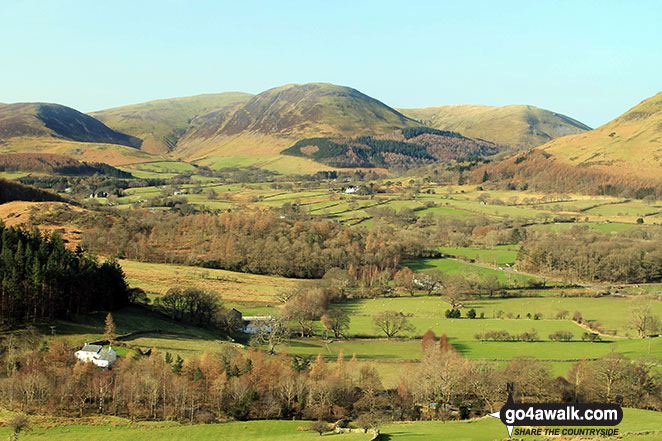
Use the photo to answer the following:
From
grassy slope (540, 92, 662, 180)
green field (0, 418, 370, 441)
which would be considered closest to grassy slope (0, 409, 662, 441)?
green field (0, 418, 370, 441)

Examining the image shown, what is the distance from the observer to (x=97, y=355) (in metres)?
39.5

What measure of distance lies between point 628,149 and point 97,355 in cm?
18252

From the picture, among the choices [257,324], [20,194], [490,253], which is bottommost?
[257,324]

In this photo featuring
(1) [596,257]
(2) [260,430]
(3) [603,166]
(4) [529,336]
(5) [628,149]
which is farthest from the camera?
(5) [628,149]

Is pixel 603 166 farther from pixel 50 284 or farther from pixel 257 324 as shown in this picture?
pixel 50 284

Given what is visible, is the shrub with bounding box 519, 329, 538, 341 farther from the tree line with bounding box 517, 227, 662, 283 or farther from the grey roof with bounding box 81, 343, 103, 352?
the grey roof with bounding box 81, 343, 103, 352

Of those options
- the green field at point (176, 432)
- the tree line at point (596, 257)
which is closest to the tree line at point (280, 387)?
the green field at point (176, 432)

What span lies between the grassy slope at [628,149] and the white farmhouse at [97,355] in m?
161

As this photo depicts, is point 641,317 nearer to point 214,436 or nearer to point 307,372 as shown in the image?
point 307,372

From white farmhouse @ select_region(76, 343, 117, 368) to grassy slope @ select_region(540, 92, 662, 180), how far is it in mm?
161217

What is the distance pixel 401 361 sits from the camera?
4869 centimetres

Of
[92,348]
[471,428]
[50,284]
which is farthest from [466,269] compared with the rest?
[92,348]

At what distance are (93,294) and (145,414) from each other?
81.6 feet

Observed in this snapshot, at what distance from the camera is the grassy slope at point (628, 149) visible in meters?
164
